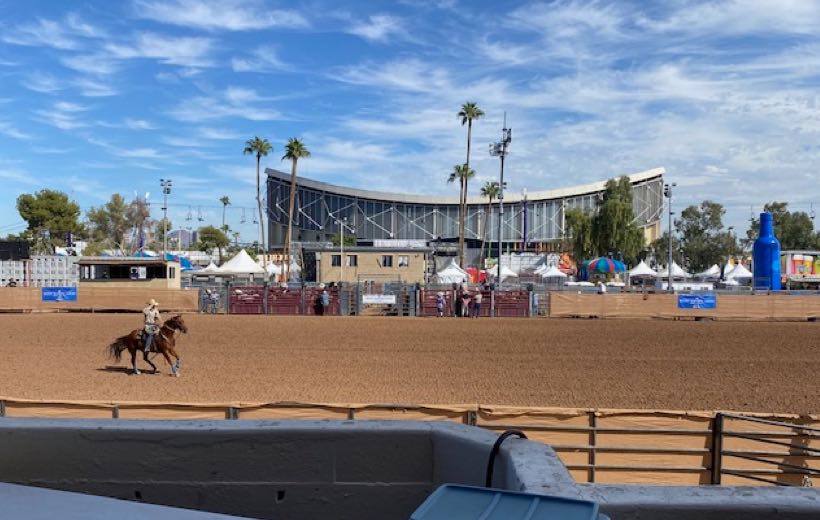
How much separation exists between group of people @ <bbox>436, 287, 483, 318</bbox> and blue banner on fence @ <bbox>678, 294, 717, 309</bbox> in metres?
10.1

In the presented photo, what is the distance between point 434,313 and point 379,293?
3.23 meters

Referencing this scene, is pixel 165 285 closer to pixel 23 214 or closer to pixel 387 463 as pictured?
pixel 387 463

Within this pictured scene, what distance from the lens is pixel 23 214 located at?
7856 centimetres

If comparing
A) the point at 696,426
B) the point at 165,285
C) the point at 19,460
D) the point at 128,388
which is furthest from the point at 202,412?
the point at 165,285

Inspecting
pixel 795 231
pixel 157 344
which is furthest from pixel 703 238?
pixel 157 344

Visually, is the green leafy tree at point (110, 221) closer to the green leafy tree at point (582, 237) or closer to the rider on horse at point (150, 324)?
the green leafy tree at point (582, 237)

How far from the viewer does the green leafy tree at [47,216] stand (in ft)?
257

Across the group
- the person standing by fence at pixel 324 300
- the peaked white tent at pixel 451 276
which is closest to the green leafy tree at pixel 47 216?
the peaked white tent at pixel 451 276

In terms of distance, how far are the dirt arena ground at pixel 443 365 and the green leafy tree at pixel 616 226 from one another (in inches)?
1859

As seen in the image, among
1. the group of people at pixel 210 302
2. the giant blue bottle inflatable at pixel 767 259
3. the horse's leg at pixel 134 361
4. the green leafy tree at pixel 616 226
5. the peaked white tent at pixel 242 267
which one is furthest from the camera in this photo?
the green leafy tree at pixel 616 226

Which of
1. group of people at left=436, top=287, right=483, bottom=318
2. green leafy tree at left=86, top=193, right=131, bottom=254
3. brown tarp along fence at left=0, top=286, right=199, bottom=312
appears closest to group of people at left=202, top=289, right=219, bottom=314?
brown tarp along fence at left=0, top=286, right=199, bottom=312

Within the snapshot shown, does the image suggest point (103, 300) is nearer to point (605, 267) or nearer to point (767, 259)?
point (605, 267)

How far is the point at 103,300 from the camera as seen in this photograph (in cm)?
3828

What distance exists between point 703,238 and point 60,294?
94.4 meters
